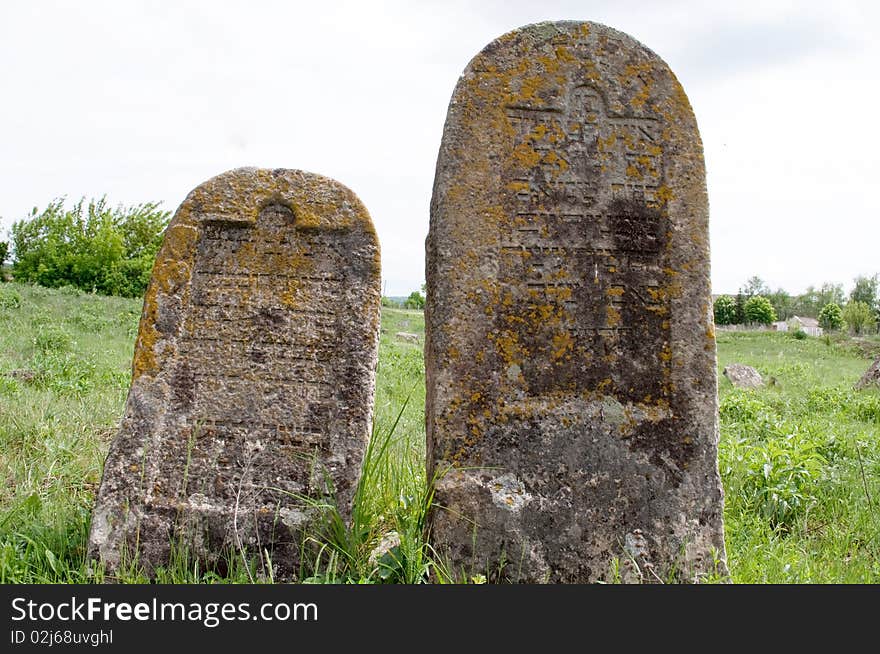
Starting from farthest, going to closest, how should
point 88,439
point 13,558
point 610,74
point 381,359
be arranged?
1. point 381,359
2. point 88,439
3. point 610,74
4. point 13,558

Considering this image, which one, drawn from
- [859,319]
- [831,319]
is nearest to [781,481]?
[859,319]

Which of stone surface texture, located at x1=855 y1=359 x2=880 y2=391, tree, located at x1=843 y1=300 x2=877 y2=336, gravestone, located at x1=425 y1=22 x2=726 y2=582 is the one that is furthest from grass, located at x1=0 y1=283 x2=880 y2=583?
tree, located at x1=843 y1=300 x2=877 y2=336

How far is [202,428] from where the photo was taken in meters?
3.24

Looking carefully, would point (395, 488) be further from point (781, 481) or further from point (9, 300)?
point (9, 300)

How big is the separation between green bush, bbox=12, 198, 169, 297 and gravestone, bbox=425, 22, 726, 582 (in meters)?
28.4

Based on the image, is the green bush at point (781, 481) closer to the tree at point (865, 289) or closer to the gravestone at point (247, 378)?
the gravestone at point (247, 378)

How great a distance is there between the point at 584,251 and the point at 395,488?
58.4 inches

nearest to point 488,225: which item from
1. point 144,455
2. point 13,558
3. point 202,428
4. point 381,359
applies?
point 202,428

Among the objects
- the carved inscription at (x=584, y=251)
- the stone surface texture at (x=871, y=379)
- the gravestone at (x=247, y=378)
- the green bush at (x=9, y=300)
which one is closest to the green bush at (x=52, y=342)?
the green bush at (x=9, y=300)

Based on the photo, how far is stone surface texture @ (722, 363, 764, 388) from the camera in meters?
10.3

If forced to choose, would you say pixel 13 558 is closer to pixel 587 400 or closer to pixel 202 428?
pixel 202 428

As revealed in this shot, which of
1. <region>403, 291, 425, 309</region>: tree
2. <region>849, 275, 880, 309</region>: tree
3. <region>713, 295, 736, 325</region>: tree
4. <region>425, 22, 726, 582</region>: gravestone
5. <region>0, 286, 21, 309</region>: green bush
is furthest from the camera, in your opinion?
<region>849, 275, 880, 309</region>: tree

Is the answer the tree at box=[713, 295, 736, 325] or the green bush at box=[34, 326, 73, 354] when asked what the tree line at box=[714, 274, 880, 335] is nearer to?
the tree at box=[713, 295, 736, 325]

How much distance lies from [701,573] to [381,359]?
792cm
